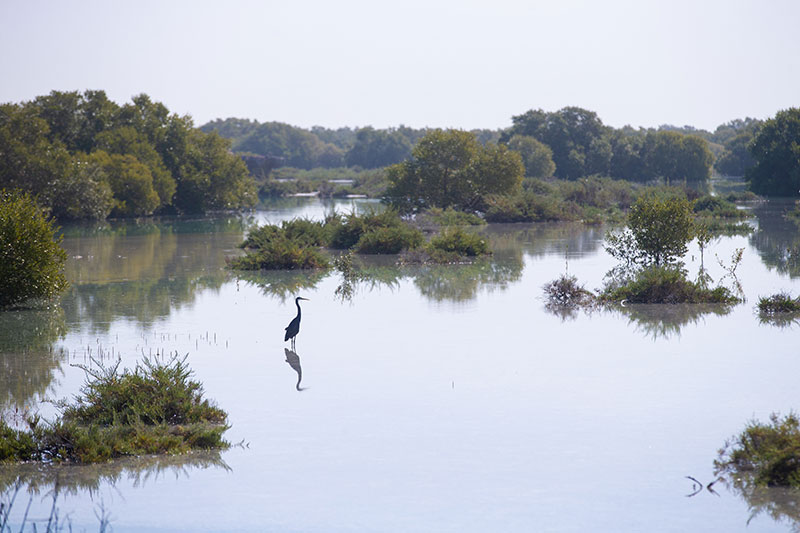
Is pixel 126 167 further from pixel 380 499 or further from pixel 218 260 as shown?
pixel 380 499

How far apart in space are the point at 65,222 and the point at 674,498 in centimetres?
4090

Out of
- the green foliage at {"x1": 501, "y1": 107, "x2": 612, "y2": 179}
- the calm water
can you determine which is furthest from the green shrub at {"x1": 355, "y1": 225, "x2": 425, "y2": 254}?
the green foliage at {"x1": 501, "y1": 107, "x2": 612, "y2": 179}

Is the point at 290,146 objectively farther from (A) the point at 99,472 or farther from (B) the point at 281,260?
(A) the point at 99,472

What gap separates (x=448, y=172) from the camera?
143 feet

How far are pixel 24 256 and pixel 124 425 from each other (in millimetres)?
8200

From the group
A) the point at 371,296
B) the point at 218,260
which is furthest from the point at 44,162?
the point at 371,296

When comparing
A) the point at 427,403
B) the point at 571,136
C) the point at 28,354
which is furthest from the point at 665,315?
the point at 571,136

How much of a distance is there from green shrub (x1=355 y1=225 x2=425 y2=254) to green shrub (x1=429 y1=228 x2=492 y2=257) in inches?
47.6

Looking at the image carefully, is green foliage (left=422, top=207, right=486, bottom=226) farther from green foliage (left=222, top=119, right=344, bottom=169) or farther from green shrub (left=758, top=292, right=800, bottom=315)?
green foliage (left=222, top=119, right=344, bottom=169)

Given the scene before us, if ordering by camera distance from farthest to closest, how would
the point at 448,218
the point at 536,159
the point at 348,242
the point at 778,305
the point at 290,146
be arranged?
the point at 290,146
the point at 536,159
the point at 448,218
the point at 348,242
the point at 778,305

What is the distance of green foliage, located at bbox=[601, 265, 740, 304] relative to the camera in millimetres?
16989

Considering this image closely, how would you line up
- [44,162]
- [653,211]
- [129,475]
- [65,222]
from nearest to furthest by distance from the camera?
[129,475] → [653,211] → [44,162] → [65,222]

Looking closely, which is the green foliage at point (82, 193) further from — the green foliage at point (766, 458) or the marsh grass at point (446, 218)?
the green foliage at point (766, 458)

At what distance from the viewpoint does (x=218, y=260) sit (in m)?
26.8
